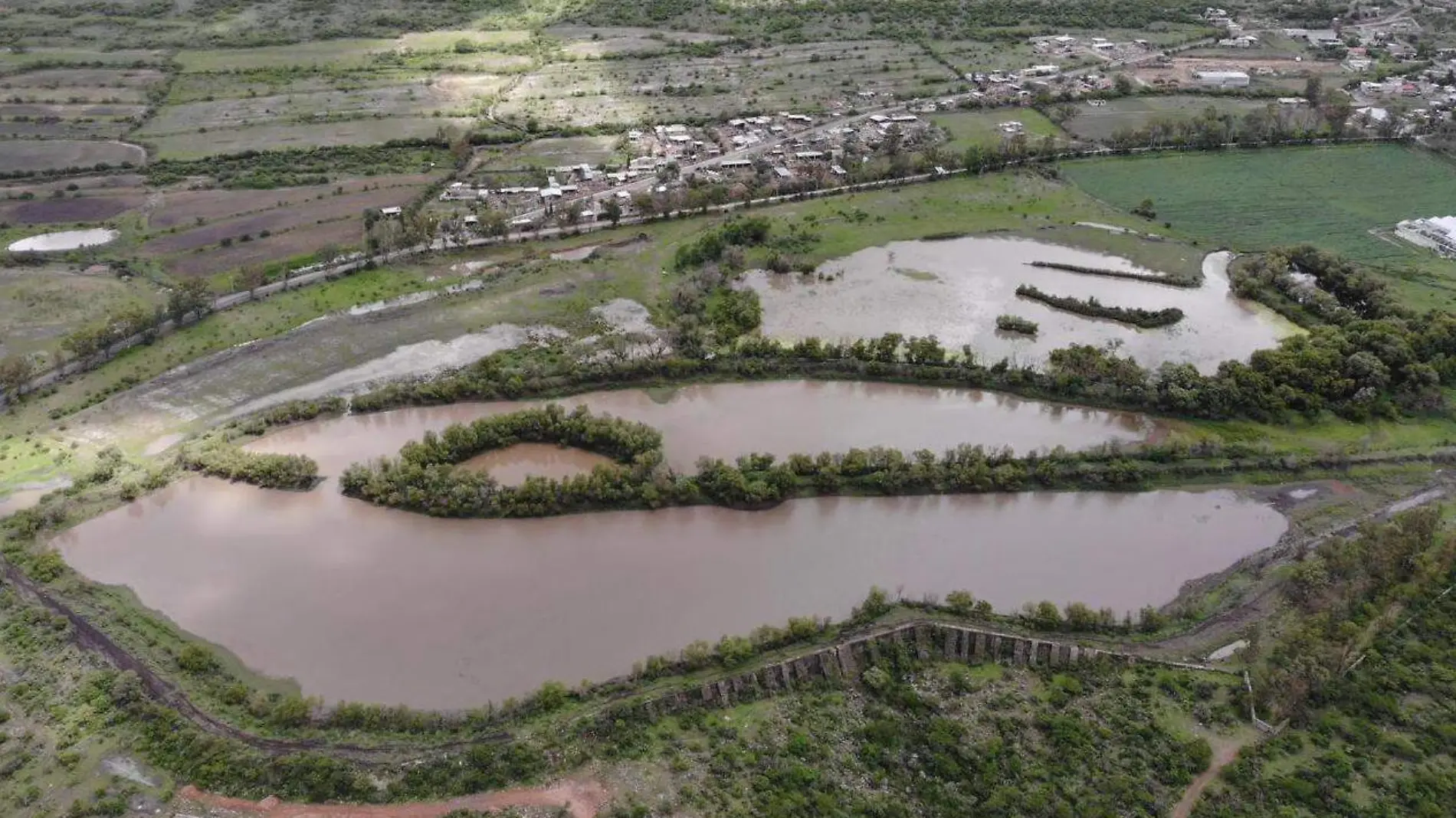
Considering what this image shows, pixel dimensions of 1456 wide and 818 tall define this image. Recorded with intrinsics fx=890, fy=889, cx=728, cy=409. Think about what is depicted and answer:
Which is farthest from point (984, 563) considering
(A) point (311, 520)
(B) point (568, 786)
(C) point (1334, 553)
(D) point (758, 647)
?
(A) point (311, 520)

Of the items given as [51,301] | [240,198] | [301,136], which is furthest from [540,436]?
[301,136]

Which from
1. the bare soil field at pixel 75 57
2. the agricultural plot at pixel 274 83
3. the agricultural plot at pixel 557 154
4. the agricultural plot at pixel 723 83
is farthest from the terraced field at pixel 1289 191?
the bare soil field at pixel 75 57

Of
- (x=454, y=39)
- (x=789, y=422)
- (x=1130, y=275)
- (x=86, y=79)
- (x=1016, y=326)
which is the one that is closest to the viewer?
(x=789, y=422)

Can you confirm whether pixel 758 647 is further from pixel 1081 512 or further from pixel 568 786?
pixel 1081 512

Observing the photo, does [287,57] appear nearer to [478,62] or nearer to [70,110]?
[478,62]

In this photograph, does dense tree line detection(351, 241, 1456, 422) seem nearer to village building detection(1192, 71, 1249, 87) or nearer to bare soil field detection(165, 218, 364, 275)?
bare soil field detection(165, 218, 364, 275)

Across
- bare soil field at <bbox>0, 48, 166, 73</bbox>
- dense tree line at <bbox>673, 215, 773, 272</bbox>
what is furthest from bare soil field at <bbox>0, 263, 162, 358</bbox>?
bare soil field at <bbox>0, 48, 166, 73</bbox>
